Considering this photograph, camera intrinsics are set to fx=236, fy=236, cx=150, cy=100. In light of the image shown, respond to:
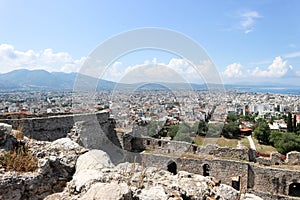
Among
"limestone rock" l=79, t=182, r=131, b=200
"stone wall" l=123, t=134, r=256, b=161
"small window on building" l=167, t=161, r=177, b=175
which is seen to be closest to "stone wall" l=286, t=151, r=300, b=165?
"stone wall" l=123, t=134, r=256, b=161

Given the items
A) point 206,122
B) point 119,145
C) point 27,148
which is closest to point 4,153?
point 27,148

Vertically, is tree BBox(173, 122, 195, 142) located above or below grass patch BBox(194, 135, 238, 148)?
above

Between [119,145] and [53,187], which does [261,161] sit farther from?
[53,187]

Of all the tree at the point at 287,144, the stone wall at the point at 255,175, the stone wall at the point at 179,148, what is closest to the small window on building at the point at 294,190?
the stone wall at the point at 255,175

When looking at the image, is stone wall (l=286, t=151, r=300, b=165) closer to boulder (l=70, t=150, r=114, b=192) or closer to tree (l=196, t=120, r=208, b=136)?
boulder (l=70, t=150, r=114, b=192)

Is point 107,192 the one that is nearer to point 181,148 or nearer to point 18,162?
point 18,162

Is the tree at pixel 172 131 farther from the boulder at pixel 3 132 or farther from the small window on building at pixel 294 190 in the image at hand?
the boulder at pixel 3 132
